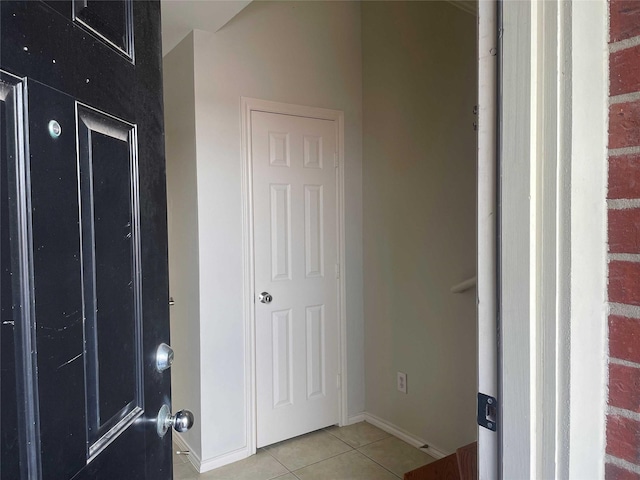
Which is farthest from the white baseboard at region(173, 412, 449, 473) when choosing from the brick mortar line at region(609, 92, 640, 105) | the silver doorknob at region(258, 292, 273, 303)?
the brick mortar line at region(609, 92, 640, 105)

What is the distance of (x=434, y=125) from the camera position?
262cm

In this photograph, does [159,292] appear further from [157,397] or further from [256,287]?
[256,287]

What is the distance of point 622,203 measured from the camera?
64cm

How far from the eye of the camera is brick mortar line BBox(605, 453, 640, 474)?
641 mm

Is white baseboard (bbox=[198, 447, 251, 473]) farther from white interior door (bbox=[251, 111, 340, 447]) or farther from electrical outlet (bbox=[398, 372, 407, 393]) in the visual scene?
electrical outlet (bbox=[398, 372, 407, 393])

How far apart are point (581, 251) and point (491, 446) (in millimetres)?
362

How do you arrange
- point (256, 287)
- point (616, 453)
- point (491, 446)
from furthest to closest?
point (256, 287), point (491, 446), point (616, 453)

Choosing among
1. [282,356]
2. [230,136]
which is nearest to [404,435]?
[282,356]

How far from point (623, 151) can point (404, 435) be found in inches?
102

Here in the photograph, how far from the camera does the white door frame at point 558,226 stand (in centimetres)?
65

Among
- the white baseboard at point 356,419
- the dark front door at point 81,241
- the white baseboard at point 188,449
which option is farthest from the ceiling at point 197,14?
the white baseboard at point 356,419

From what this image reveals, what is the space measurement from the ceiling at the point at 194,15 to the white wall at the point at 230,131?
0.31ft

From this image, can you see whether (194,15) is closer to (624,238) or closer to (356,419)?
(624,238)

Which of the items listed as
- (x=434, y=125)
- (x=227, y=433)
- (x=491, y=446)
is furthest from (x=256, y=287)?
(x=491, y=446)
